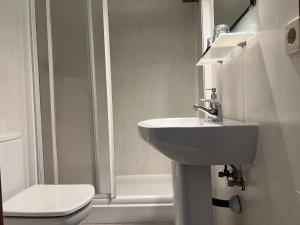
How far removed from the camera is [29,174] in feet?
6.40

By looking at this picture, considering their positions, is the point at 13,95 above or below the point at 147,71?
below

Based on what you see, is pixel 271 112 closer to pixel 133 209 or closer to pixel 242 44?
pixel 242 44

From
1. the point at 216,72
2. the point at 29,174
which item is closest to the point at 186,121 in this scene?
the point at 216,72

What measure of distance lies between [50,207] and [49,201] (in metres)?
0.10

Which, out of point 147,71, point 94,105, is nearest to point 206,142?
point 94,105

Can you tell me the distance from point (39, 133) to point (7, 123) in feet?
1.14

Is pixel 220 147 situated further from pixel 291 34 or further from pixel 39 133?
pixel 39 133

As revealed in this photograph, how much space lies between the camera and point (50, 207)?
1274 millimetres

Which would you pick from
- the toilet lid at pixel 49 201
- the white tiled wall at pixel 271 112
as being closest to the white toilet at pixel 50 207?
the toilet lid at pixel 49 201

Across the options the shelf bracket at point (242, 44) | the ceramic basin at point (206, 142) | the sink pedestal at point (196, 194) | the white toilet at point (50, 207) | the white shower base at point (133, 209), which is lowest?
the white shower base at point (133, 209)

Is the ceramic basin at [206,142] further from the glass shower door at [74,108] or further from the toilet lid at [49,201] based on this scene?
the glass shower door at [74,108]

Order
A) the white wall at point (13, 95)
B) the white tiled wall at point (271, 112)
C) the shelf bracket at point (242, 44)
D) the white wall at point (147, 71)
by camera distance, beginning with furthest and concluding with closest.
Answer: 1. the white wall at point (147, 71)
2. the white wall at point (13, 95)
3. the shelf bracket at point (242, 44)
4. the white tiled wall at point (271, 112)

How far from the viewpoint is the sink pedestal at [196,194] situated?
111 cm

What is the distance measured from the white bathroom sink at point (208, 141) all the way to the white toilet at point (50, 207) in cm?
59
